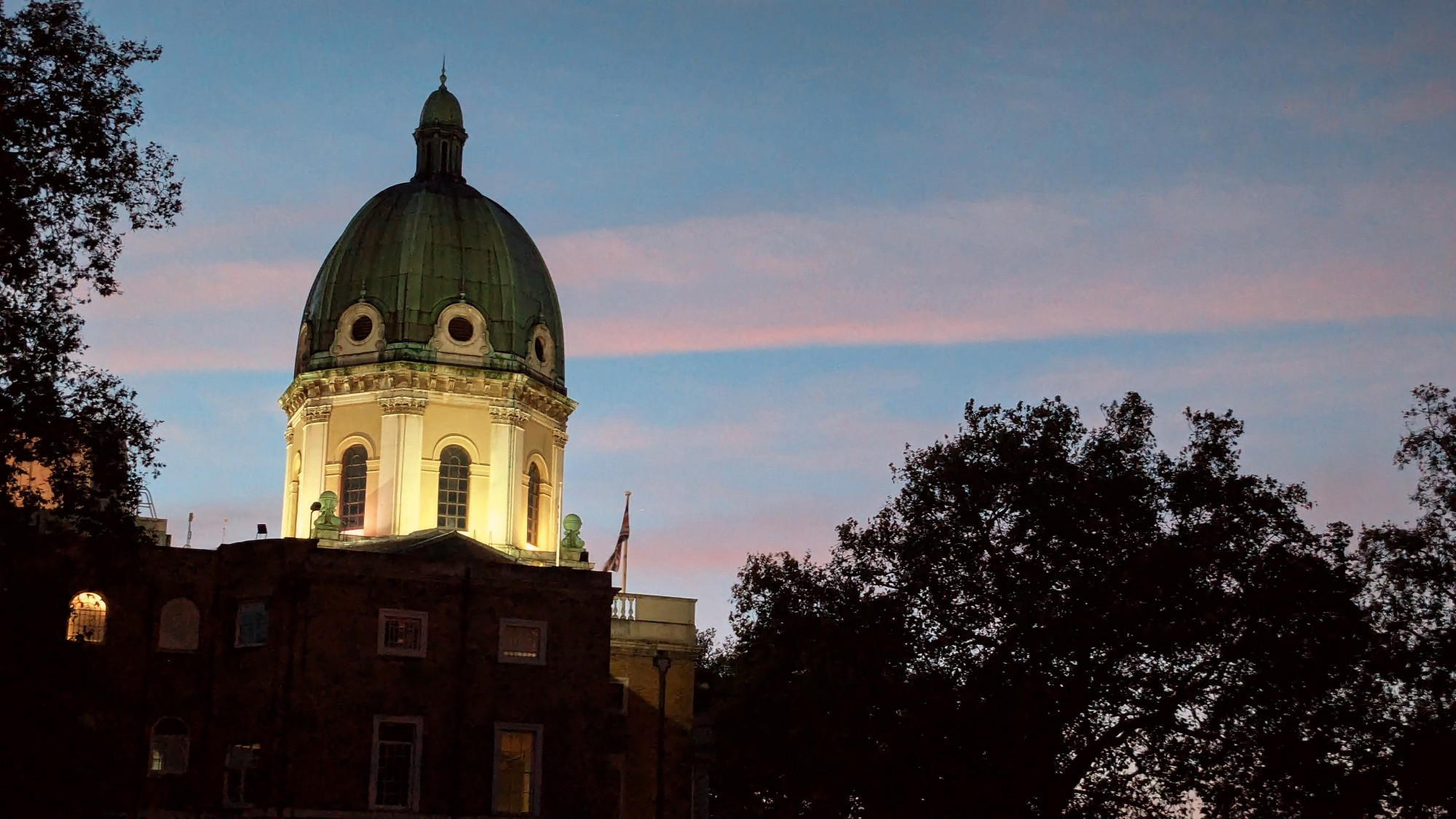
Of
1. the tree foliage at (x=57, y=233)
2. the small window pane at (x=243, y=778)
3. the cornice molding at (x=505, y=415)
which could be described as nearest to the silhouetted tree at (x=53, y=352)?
the tree foliage at (x=57, y=233)

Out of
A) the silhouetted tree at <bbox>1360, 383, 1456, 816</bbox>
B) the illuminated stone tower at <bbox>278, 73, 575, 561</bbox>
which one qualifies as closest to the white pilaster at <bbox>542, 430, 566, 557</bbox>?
the illuminated stone tower at <bbox>278, 73, 575, 561</bbox>

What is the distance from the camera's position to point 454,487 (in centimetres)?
6675

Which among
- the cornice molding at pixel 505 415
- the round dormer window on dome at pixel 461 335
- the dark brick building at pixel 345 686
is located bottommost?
the dark brick building at pixel 345 686

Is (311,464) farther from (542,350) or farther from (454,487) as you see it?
(542,350)

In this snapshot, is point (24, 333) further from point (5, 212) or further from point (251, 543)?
point (251, 543)

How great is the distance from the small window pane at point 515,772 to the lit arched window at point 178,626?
30.6 ft

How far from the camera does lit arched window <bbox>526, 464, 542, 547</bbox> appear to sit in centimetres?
6825

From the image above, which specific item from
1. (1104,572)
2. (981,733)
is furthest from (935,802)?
(1104,572)

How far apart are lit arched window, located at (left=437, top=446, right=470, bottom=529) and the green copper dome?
3.26 metres

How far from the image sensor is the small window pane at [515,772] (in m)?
56.6

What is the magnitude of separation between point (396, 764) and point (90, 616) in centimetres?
959

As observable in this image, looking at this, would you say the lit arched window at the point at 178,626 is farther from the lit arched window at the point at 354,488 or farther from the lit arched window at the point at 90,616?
the lit arched window at the point at 354,488

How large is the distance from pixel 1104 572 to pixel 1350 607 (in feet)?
17.8

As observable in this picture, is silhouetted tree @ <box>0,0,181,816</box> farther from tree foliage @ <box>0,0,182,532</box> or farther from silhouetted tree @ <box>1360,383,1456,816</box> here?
silhouetted tree @ <box>1360,383,1456,816</box>
